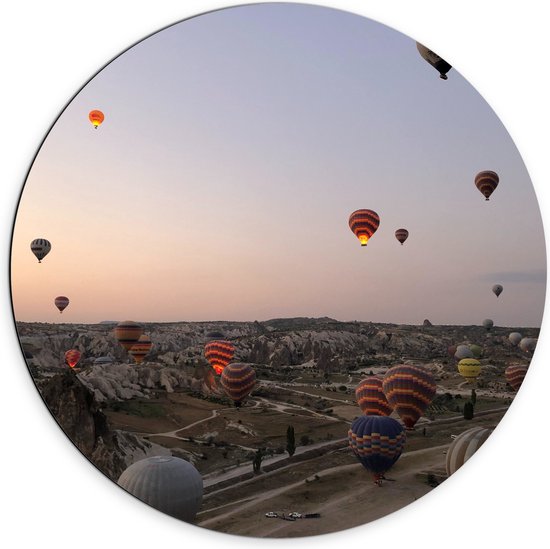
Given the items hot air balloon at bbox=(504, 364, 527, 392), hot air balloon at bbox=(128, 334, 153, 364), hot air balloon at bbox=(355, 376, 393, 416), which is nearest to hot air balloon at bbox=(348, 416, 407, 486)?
hot air balloon at bbox=(355, 376, 393, 416)

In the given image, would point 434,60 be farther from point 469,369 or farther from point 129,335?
point 469,369

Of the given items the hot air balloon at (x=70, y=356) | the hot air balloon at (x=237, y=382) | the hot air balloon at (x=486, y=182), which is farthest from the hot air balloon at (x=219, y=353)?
the hot air balloon at (x=486, y=182)

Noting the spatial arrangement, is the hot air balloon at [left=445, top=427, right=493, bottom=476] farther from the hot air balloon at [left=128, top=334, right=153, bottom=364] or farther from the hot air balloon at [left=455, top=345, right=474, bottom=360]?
the hot air balloon at [left=128, top=334, right=153, bottom=364]

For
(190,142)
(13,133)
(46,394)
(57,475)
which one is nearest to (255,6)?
(190,142)

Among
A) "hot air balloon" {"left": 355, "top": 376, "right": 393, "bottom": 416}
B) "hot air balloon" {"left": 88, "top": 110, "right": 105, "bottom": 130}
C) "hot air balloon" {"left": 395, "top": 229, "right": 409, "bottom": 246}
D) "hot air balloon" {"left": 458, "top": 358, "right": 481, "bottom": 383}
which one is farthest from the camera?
"hot air balloon" {"left": 458, "top": 358, "right": 481, "bottom": 383}

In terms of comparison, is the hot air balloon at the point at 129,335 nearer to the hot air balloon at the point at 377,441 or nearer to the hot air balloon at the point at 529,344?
the hot air balloon at the point at 377,441

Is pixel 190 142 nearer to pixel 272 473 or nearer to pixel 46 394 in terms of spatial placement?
pixel 46 394
